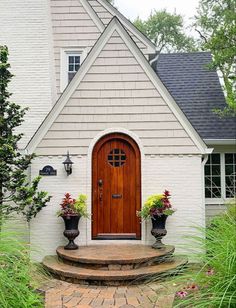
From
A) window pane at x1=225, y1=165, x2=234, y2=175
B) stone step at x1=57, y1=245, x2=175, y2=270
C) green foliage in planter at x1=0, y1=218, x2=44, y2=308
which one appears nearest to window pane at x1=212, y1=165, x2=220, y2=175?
window pane at x1=225, y1=165, x2=234, y2=175

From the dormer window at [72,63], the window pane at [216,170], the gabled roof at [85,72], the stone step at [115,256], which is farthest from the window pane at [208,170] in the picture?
the dormer window at [72,63]

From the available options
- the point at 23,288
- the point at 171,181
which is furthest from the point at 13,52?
the point at 23,288

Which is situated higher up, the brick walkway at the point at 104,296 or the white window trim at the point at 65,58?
the white window trim at the point at 65,58

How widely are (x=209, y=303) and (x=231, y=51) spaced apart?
28.6ft

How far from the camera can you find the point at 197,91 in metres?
12.9

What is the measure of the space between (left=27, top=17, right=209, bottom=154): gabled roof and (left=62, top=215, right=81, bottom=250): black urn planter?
6.07 feet

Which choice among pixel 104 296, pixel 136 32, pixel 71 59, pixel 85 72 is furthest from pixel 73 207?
pixel 136 32

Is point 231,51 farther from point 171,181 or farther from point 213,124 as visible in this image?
point 171,181

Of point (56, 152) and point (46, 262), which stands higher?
point (56, 152)

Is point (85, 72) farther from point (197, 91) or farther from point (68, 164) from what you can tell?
point (197, 91)

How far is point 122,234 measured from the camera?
832cm

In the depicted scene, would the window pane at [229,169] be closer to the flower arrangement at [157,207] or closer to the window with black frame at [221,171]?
the window with black frame at [221,171]

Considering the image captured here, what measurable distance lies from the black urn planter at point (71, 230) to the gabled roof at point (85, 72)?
6.07ft

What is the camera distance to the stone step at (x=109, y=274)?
625 centimetres
